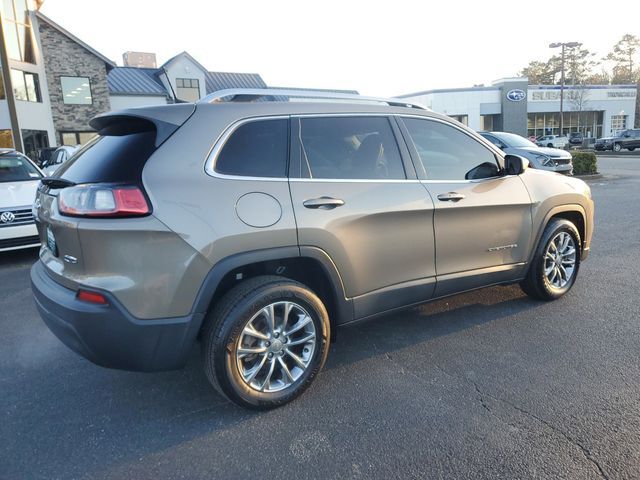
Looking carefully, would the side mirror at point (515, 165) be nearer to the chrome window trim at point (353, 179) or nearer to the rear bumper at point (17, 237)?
the chrome window trim at point (353, 179)

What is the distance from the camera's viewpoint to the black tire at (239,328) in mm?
2682

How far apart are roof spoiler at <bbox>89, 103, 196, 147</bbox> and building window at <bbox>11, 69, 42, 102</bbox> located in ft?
86.3

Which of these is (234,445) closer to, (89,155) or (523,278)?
(89,155)

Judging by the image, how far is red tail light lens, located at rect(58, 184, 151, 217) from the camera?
2.47m

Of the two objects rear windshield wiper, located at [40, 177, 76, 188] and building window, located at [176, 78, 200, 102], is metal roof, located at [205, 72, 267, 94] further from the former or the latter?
rear windshield wiper, located at [40, 177, 76, 188]

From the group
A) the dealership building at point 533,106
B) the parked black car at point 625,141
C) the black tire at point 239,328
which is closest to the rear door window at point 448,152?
the black tire at point 239,328

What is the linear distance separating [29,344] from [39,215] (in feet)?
4.84

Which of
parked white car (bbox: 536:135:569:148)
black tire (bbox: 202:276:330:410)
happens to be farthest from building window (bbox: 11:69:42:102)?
parked white car (bbox: 536:135:569:148)

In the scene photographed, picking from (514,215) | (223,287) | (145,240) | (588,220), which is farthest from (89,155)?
(588,220)

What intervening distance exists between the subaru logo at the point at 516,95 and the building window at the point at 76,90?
39.2 metres

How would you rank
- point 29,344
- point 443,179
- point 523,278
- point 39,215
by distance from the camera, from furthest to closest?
point 523,278
point 29,344
point 443,179
point 39,215

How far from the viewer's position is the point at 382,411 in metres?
2.84

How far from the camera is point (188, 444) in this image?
2602mm

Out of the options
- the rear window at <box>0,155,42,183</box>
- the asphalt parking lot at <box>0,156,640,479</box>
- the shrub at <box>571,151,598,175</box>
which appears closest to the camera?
the asphalt parking lot at <box>0,156,640,479</box>
